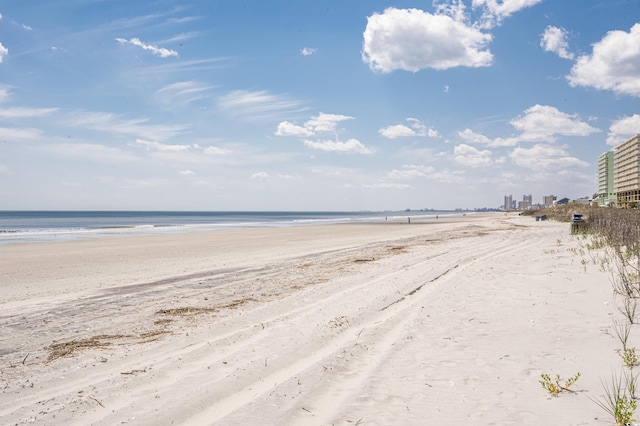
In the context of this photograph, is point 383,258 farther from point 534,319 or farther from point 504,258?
point 534,319

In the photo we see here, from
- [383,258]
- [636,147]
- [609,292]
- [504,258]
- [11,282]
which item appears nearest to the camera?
[609,292]

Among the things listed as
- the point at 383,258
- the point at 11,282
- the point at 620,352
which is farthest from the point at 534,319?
the point at 11,282

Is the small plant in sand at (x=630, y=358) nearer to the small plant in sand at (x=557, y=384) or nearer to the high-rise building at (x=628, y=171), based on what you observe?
the small plant in sand at (x=557, y=384)

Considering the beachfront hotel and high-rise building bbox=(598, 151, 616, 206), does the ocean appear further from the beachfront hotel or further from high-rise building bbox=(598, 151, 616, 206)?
high-rise building bbox=(598, 151, 616, 206)

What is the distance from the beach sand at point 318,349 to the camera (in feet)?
12.6

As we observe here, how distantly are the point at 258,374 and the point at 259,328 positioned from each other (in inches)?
76.8

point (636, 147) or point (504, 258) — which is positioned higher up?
point (636, 147)

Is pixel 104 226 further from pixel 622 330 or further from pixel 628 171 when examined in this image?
pixel 628 171

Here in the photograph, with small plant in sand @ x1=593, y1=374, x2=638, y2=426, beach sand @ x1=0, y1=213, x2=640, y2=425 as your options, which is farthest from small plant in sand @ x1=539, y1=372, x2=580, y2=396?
small plant in sand @ x1=593, y1=374, x2=638, y2=426

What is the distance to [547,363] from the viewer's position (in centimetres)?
462

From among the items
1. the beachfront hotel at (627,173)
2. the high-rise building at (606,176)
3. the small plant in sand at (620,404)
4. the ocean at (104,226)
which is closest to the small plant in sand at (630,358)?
the small plant in sand at (620,404)

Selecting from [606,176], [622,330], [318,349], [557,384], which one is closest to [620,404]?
[557,384]

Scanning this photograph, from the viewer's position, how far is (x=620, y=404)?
3.21m

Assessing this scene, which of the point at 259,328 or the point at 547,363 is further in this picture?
the point at 259,328
